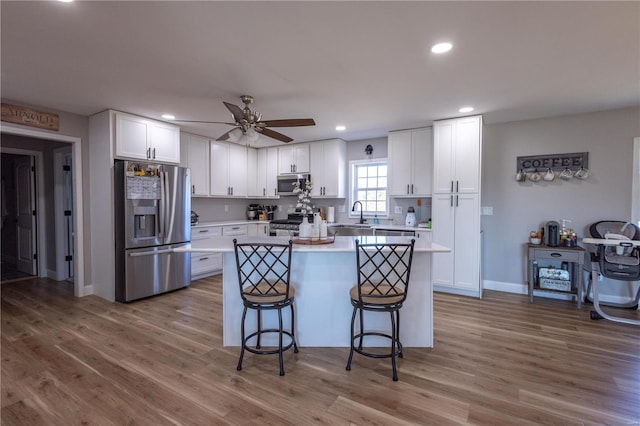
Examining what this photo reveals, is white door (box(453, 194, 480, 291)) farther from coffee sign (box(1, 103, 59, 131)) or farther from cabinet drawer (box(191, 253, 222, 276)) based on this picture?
coffee sign (box(1, 103, 59, 131))

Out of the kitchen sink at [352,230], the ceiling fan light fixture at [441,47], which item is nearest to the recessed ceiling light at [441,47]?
the ceiling fan light fixture at [441,47]

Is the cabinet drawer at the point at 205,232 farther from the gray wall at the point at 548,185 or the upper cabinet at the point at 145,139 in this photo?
the gray wall at the point at 548,185

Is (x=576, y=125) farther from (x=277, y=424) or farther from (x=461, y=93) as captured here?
(x=277, y=424)

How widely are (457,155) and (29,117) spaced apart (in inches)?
213

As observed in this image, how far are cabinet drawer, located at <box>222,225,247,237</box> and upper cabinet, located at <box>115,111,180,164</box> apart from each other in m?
1.41

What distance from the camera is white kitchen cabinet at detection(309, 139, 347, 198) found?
538 centimetres

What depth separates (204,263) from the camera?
5.09 metres

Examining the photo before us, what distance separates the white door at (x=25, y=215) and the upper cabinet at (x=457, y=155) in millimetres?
6422

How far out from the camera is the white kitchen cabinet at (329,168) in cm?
538

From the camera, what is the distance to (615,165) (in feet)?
12.4

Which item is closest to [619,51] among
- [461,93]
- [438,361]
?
[461,93]

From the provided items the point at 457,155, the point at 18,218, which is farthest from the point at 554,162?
the point at 18,218

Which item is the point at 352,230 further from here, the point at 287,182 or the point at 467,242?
the point at 287,182

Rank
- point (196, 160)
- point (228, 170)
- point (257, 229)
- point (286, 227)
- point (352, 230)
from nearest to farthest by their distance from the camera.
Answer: point (352, 230), point (196, 160), point (286, 227), point (228, 170), point (257, 229)
